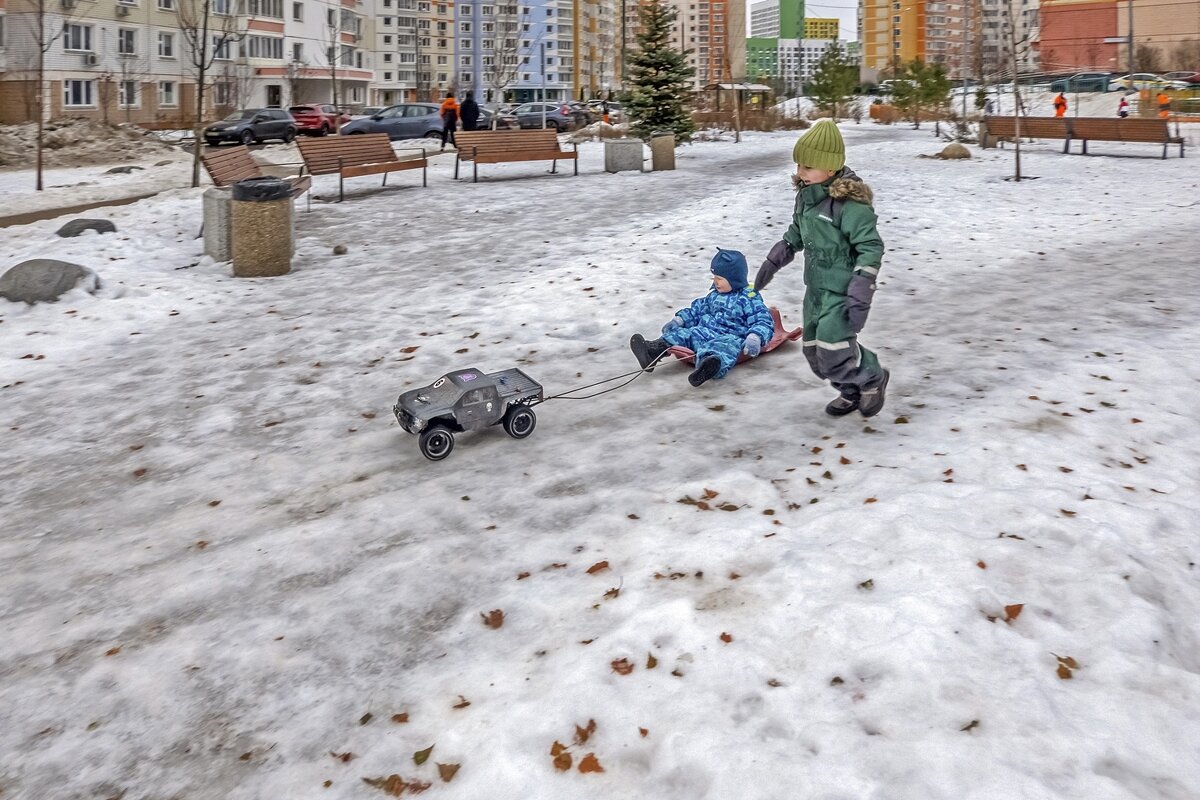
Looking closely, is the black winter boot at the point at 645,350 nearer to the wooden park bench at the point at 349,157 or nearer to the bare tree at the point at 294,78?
the wooden park bench at the point at 349,157

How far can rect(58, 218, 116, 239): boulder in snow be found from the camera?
10984 millimetres

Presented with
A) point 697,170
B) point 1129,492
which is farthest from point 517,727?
point 697,170

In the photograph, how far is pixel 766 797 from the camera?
2643 millimetres

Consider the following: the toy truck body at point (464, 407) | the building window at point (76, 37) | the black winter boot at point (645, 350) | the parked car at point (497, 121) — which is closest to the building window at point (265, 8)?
the building window at point (76, 37)

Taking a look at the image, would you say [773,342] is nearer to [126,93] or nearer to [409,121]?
[409,121]

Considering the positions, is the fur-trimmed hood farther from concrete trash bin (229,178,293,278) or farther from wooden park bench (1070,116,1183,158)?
wooden park bench (1070,116,1183,158)

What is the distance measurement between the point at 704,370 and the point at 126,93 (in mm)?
43115

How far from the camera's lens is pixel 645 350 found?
259 inches

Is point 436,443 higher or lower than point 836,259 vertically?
lower

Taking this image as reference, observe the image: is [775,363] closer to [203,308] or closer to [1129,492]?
[1129,492]

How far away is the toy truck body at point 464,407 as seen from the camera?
203 inches

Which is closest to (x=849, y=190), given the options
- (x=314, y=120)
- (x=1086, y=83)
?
(x=314, y=120)

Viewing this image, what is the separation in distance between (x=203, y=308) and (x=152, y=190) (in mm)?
10608

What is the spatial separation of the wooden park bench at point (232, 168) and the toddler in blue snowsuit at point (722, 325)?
6.26m
